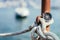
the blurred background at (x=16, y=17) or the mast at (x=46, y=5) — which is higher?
the mast at (x=46, y=5)

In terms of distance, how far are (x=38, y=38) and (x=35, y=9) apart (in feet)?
30.4

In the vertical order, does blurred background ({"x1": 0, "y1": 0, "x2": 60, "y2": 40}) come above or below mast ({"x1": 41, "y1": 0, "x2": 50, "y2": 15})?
below

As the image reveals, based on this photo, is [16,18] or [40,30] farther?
[16,18]

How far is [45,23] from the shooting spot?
0.72m

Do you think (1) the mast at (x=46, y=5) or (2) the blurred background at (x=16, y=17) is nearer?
(1) the mast at (x=46, y=5)

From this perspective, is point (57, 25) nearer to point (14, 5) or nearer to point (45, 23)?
point (14, 5)

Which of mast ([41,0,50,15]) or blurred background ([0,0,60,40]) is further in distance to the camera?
blurred background ([0,0,60,40])

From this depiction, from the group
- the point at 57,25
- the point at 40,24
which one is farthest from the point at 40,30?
the point at 57,25

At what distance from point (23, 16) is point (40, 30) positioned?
812 cm

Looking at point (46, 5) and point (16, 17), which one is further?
point (16, 17)

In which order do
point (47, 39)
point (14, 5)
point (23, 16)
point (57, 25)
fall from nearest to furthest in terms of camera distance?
point (47, 39)
point (57, 25)
point (23, 16)
point (14, 5)

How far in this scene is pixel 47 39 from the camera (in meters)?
0.71

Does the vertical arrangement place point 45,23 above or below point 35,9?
above

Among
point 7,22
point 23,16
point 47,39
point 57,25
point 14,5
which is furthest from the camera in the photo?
point 14,5
